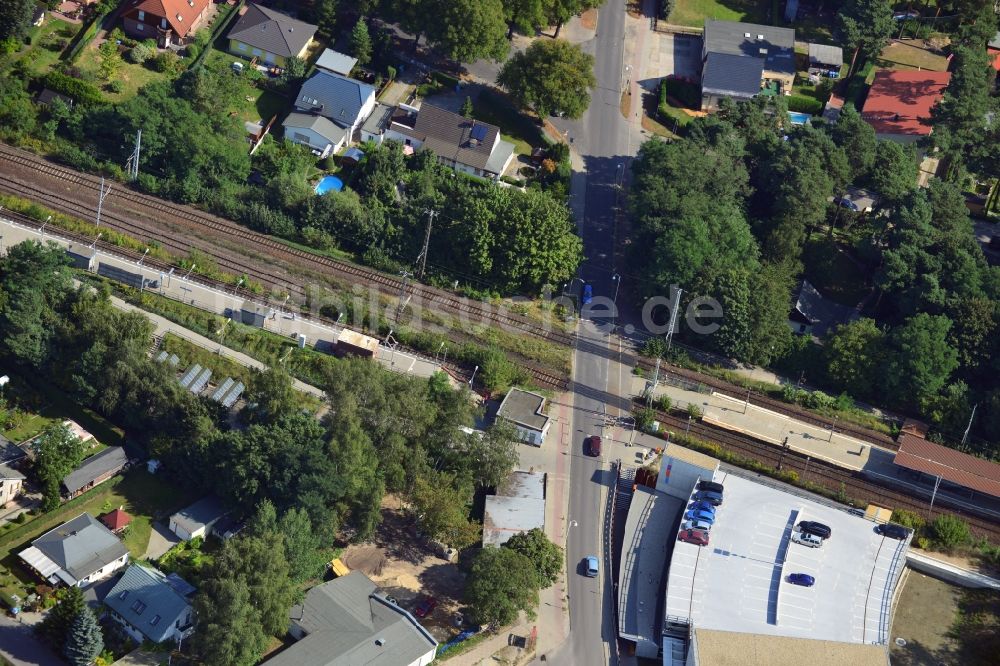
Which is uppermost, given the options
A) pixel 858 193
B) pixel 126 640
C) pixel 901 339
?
pixel 858 193

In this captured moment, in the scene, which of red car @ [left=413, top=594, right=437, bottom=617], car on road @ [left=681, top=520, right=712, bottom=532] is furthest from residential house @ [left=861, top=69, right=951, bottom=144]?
red car @ [left=413, top=594, right=437, bottom=617]

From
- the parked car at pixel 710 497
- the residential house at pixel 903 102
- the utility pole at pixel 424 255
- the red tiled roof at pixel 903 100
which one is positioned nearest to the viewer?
the parked car at pixel 710 497

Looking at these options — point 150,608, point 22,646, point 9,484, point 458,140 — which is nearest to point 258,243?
point 458,140

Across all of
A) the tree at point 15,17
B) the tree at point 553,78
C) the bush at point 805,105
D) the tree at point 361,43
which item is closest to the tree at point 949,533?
the tree at point 553,78

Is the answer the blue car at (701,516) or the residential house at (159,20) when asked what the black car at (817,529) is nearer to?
the blue car at (701,516)

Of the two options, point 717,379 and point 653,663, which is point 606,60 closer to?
point 717,379

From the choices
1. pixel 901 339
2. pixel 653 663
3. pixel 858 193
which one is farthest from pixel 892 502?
pixel 858 193

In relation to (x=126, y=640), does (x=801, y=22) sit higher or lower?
higher
